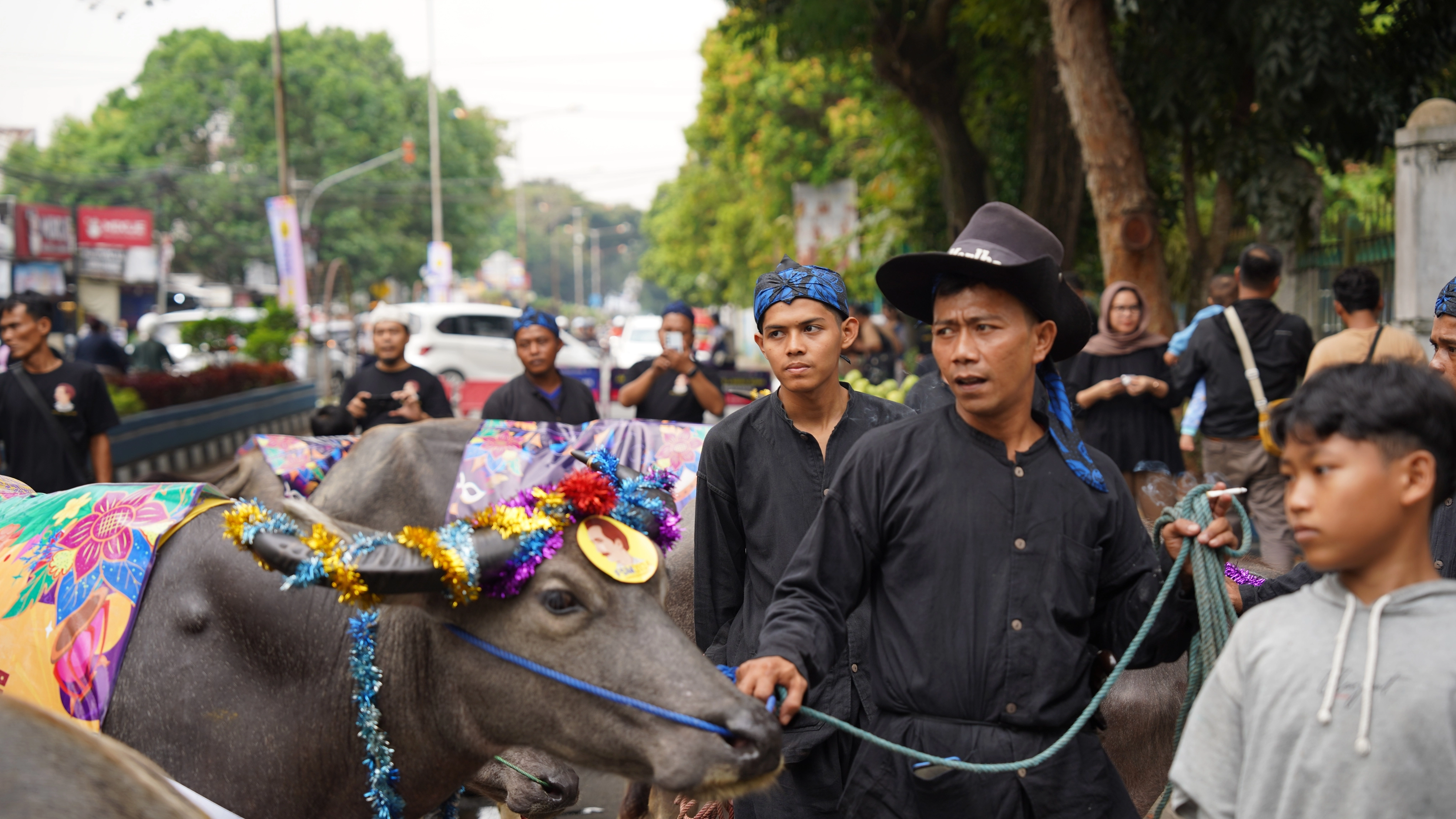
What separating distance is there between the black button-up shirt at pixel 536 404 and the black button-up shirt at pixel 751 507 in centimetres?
328

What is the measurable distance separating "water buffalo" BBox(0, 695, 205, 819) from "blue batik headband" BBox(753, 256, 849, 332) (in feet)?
7.23

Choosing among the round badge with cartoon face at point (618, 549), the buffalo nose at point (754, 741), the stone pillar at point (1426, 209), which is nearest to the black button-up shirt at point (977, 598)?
the buffalo nose at point (754, 741)

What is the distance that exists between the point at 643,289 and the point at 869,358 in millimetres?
117857

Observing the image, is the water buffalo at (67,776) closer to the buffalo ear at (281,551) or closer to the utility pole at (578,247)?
the buffalo ear at (281,551)

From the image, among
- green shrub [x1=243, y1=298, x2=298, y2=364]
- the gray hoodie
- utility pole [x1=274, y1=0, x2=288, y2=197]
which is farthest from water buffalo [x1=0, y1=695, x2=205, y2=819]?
utility pole [x1=274, y1=0, x2=288, y2=197]

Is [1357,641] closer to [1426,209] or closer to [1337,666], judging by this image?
[1337,666]

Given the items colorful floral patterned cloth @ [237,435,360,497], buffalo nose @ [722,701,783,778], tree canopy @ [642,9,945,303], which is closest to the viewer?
buffalo nose @ [722,701,783,778]

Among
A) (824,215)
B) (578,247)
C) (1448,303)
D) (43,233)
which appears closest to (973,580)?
(1448,303)

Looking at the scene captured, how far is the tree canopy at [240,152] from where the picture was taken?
153 feet

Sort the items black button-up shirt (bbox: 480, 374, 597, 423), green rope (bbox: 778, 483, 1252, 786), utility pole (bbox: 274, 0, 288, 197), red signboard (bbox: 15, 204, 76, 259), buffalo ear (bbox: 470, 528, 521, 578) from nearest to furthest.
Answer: green rope (bbox: 778, 483, 1252, 786)
buffalo ear (bbox: 470, 528, 521, 578)
black button-up shirt (bbox: 480, 374, 597, 423)
utility pole (bbox: 274, 0, 288, 197)
red signboard (bbox: 15, 204, 76, 259)

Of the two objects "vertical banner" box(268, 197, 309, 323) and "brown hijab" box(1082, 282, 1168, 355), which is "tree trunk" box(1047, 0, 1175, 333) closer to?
"brown hijab" box(1082, 282, 1168, 355)

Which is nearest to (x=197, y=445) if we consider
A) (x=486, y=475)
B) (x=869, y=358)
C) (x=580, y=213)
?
(x=869, y=358)

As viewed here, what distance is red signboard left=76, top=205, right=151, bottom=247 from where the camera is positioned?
3725 cm

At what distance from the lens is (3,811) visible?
138cm
